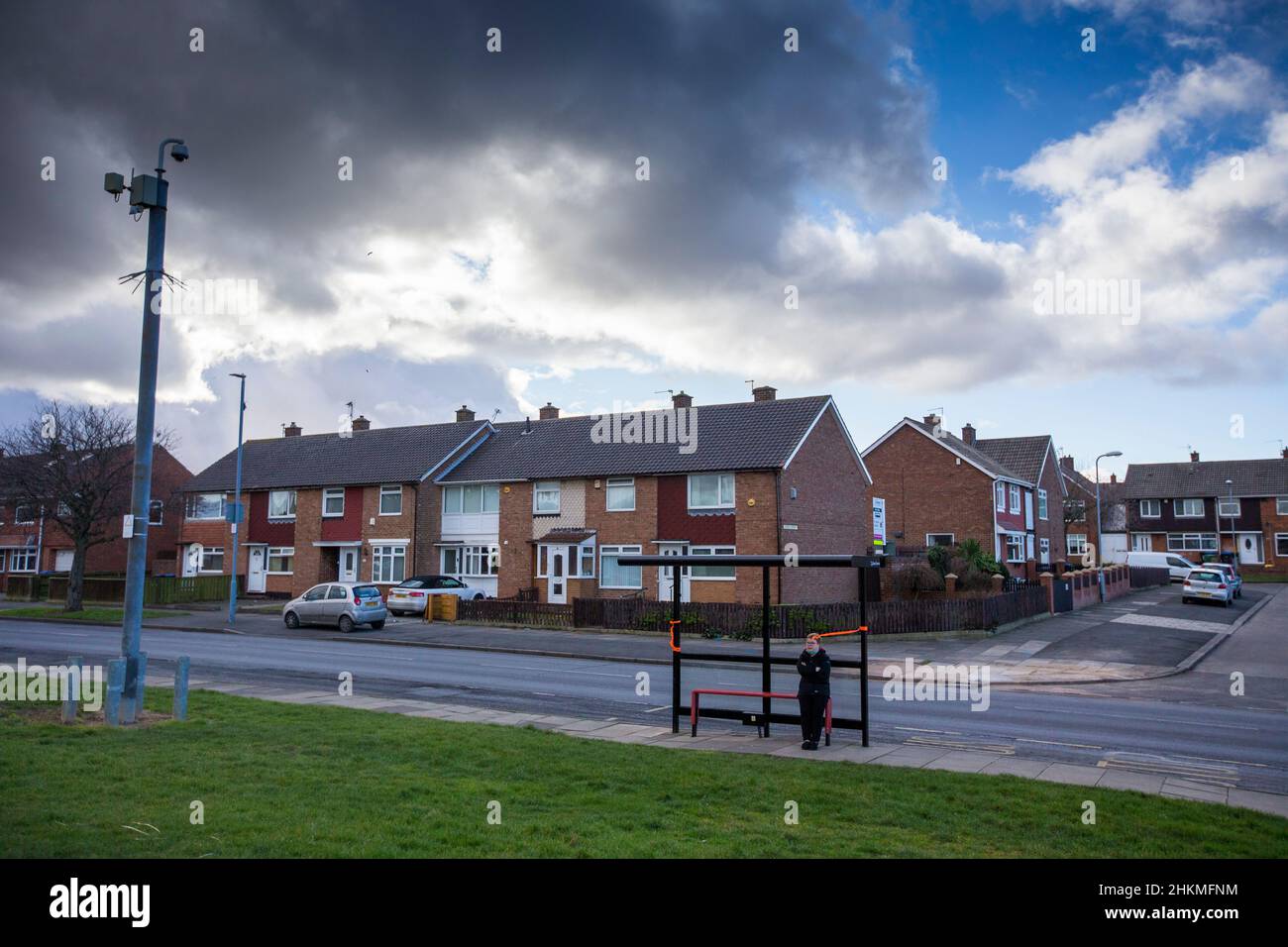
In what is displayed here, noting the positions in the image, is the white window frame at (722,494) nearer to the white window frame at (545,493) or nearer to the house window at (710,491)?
the house window at (710,491)

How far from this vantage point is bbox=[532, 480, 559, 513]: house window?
1566 inches

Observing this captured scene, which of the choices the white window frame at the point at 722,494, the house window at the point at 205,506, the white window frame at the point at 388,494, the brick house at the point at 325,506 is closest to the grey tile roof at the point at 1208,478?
the white window frame at the point at 722,494

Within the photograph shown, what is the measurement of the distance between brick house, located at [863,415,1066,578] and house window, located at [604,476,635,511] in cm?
1434

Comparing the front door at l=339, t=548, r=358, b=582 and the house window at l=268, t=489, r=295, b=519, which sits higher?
the house window at l=268, t=489, r=295, b=519

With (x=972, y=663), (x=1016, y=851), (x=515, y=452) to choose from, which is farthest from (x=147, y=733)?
(x=515, y=452)

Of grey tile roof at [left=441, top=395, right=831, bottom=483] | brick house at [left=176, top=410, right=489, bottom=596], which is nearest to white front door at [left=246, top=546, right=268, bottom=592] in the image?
brick house at [left=176, top=410, right=489, bottom=596]

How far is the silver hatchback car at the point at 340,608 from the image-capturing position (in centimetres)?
3184

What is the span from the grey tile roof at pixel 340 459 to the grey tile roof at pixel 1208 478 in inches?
2282

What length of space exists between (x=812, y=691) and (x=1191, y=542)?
74666 mm

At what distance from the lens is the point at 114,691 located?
11.4 m

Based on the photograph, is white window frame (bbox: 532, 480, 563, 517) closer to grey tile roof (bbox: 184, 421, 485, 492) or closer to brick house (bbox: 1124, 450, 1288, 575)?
grey tile roof (bbox: 184, 421, 485, 492)

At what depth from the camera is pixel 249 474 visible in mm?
48969
